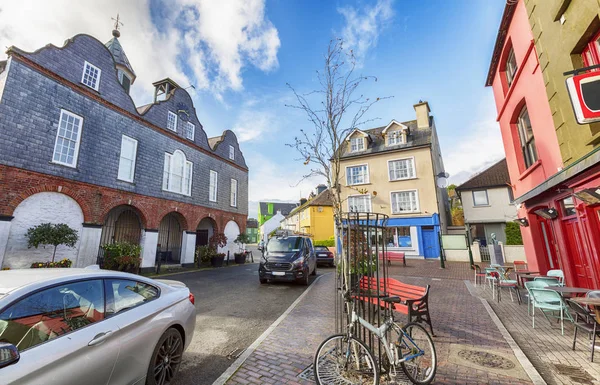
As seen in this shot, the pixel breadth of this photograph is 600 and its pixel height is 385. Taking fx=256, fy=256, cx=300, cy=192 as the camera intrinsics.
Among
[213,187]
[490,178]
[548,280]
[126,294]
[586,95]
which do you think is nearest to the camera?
[126,294]

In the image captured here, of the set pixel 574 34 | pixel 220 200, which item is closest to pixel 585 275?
pixel 574 34

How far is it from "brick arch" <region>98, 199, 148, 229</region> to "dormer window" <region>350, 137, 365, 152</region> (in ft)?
61.3

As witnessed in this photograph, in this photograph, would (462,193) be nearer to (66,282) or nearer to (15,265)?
(66,282)

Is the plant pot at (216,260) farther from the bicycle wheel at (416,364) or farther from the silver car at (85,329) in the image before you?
the bicycle wheel at (416,364)

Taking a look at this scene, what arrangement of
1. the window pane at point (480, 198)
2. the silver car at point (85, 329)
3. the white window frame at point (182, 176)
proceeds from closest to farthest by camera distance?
the silver car at point (85, 329), the white window frame at point (182, 176), the window pane at point (480, 198)

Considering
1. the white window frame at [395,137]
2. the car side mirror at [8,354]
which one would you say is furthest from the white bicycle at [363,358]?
the white window frame at [395,137]

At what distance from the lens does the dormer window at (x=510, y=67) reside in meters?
9.98

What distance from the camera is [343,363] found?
138 inches

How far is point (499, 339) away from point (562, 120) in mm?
5496

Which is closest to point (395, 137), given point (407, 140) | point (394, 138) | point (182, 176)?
point (394, 138)

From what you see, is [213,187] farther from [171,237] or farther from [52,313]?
[52,313]

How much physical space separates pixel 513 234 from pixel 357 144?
15.0 m

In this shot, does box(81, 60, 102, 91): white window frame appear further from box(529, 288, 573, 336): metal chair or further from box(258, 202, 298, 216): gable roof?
box(258, 202, 298, 216): gable roof

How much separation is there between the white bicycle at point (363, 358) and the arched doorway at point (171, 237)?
51.5 feet
